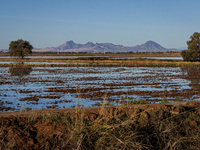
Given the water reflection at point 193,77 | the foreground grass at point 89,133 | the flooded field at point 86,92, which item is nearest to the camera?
the foreground grass at point 89,133

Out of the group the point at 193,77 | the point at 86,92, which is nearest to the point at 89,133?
the point at 86,92

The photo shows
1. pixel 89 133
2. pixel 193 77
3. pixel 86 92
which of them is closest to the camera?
pixel 89 133

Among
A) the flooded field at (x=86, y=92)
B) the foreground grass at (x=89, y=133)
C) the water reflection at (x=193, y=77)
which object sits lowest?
the water reflection at (x=193, y=77)

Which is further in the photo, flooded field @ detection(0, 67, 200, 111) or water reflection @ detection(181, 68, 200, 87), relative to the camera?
water reflection @ detection(181, 68, 200, 87)

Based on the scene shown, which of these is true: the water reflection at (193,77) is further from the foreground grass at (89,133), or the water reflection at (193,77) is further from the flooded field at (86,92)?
the foreground grass at (89,133)

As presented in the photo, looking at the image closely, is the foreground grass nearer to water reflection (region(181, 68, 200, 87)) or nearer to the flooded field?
the flooded field

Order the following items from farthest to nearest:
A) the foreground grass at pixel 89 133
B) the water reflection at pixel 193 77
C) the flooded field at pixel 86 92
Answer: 1. the water reflection at pixel 193 77
2. the flooded field at pixel 86 92
3. the foreground grass at pixel 89 133

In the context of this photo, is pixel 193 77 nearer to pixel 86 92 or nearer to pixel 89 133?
pixel 86 92

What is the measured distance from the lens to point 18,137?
21.2 ft

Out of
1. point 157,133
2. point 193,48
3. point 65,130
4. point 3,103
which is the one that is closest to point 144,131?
point 157,133

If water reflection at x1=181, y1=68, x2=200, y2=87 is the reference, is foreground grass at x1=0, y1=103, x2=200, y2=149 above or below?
above

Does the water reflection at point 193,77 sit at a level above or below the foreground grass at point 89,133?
below

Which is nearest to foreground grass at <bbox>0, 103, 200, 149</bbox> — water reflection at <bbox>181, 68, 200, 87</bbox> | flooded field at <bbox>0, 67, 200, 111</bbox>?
flooded field at <bbox>0, 67, 200, 111</bbox>

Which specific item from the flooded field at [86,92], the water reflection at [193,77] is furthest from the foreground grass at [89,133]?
the water reflection at [193,77]
